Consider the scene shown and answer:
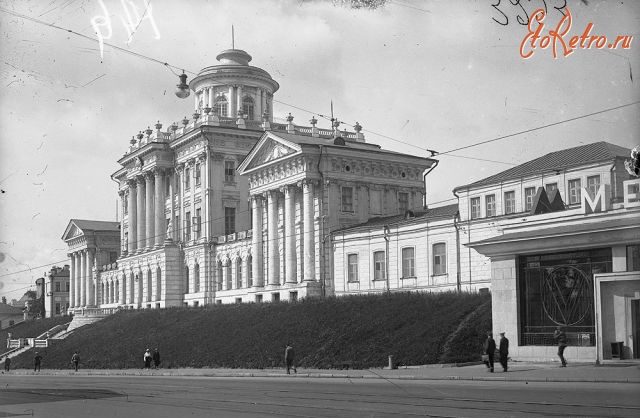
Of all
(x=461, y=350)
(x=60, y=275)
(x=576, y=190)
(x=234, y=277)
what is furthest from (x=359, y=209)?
(x=60, y=275)

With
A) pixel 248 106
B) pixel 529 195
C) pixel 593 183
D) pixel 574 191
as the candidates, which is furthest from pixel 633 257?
pixel 248 106

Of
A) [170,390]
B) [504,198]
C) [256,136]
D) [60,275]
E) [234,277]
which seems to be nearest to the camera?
[170,390]

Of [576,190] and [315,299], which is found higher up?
[576,190]

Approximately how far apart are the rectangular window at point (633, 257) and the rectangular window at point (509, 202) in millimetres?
18430

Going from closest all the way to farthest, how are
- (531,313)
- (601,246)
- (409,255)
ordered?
(601,246) < (531,313) < (409,255)

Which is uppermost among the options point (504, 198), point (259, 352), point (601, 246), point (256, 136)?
point (256, 136)

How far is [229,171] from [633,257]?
58568 millimetres

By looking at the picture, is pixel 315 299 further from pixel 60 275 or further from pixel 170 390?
pixel 60 275

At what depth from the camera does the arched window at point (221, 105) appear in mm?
93438

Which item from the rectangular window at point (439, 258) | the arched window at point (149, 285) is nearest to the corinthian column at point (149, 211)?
the arched window at point (149, 285)

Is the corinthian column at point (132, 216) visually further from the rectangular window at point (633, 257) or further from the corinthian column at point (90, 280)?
the rectangular window at point (633, 257)

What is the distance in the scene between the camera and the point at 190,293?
89.3 m

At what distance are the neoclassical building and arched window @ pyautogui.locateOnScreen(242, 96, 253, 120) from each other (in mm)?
117

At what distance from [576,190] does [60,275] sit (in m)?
121
